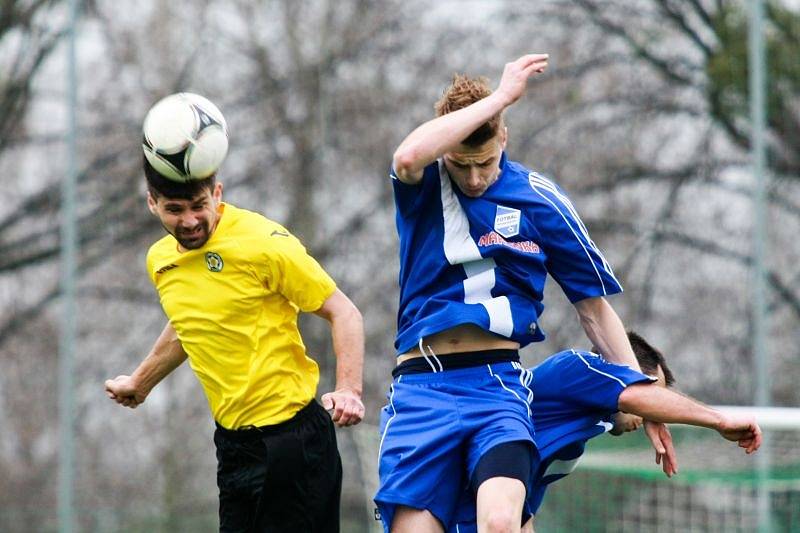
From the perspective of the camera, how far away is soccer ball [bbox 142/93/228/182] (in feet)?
14.0

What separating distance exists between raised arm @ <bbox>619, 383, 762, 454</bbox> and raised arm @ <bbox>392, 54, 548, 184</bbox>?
100 centimetres

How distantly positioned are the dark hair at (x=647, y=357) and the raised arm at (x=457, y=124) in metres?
1.24

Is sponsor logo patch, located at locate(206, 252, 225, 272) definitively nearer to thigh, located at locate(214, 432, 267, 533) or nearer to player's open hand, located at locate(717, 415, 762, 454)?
thigh, located at locate(214, 432, 267, 533)

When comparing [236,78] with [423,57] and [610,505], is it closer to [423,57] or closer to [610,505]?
[423,57]

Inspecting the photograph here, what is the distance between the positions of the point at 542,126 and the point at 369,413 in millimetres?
2314

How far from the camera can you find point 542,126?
31.7 feet

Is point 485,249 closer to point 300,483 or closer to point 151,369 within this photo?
point 300,483

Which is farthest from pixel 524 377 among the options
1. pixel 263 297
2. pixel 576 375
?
pixel 263 297

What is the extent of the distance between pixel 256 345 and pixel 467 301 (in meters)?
0.68

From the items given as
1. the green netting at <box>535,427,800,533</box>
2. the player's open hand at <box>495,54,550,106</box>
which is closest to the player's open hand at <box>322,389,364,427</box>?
the player's open hand at <box>495,54,550,106</box>

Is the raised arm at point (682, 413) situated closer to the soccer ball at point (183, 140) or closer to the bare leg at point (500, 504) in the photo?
the bare leg at point (500, 504)

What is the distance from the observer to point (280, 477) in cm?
448

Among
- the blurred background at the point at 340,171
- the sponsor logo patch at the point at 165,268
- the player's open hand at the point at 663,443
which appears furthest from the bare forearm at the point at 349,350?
the blurred background at the point at 340,171

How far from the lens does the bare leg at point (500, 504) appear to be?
418 centimetres
